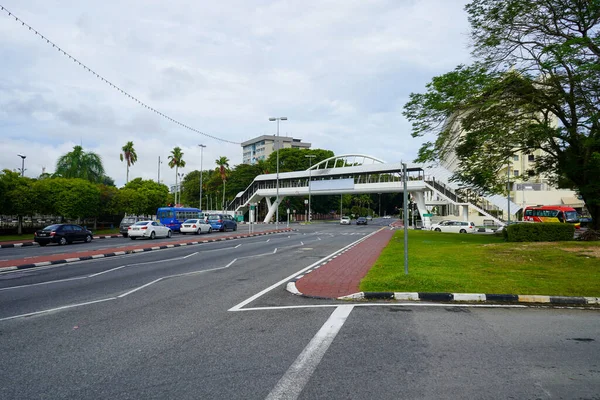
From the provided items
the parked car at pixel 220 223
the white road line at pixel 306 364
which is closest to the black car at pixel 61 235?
the parked car at pixel 220 223

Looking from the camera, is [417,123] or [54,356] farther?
[417,123]

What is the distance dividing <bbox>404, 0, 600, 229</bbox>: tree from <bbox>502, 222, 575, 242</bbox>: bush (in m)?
2.20

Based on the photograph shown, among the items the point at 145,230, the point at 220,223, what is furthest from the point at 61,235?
the point at 220,223

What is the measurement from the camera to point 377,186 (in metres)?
59.2

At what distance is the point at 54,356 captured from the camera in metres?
4.90

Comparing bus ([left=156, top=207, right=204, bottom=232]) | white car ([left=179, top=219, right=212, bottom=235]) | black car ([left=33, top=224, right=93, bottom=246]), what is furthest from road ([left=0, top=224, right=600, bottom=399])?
bus ([left=156, top=207, right=204, bottom=232])

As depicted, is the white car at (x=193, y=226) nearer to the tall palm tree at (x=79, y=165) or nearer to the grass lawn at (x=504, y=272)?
the tall palm tree at (x=79, y=165)

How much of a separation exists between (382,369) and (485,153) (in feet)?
71.5

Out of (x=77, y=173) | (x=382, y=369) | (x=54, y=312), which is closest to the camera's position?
(x=382, y=369)

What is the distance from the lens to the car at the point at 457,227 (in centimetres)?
4019

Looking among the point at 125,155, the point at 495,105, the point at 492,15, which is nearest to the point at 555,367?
the point at 495,105

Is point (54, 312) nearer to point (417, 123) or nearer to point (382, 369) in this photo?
point (382, 369)

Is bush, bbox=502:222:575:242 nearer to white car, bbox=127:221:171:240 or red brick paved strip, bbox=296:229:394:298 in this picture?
red brick paved strip, bbox=296:229:394:298

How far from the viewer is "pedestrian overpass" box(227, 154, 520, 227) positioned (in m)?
48.2
